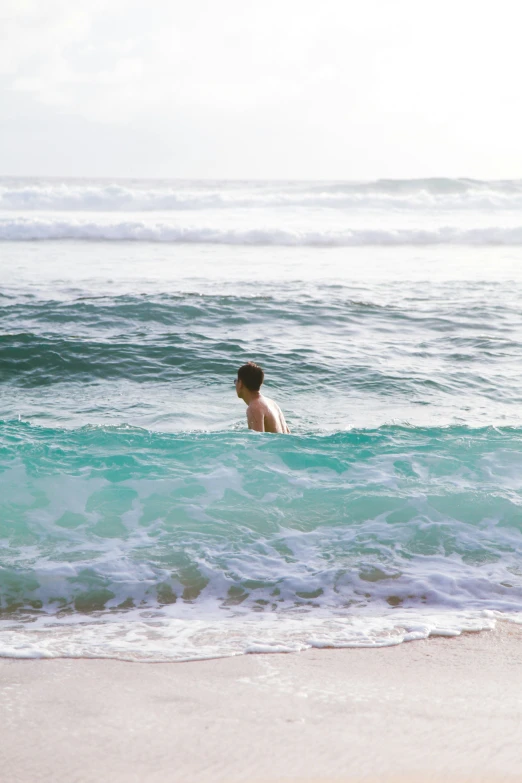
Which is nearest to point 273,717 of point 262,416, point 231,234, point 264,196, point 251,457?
point 251,457

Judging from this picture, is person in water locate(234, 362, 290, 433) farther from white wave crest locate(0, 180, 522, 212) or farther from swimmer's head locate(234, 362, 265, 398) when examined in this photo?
white wave crest locate(0, 180, 522, 212)

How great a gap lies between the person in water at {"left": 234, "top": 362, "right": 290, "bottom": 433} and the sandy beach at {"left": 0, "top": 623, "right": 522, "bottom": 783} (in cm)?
373

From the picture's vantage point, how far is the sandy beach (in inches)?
106

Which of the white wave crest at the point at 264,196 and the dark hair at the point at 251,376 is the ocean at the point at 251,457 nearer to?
the dark hair at the point at 251,376

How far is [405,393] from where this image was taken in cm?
959

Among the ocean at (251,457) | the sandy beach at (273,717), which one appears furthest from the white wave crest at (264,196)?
the sandy beach at (273,717)

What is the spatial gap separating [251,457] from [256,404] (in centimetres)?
79

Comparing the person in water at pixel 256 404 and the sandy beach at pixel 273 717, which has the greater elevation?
the person in water at pixel 256 404

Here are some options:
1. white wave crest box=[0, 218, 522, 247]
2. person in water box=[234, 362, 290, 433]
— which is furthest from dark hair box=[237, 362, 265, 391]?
white wave crest box=[0, 218, 522, 247]

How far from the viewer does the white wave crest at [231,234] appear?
24.5m

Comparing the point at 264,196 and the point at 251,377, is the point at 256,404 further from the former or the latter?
the point at 264,196

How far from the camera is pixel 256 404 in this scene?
7.31 m

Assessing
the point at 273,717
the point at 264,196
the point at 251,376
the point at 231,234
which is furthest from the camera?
the point at 264,196

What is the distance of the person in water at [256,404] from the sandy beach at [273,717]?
3734 millimetres
